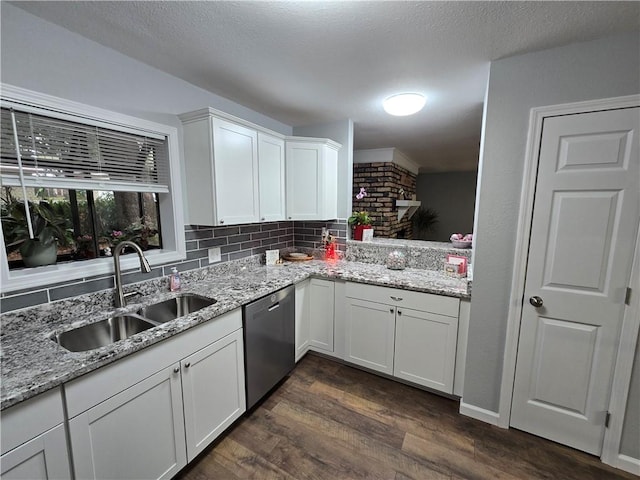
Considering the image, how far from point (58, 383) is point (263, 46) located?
1.83 m

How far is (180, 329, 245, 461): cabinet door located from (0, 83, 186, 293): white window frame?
2.53 feet

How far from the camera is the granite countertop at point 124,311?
1018mm

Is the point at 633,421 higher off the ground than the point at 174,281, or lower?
lower

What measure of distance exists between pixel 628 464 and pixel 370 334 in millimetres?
1614

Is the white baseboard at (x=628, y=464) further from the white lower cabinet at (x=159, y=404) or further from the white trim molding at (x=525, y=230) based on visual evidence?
the white lower cabinet at (x=159, y=404)

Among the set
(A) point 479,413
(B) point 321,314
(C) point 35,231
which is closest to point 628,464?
(A) point 479,413

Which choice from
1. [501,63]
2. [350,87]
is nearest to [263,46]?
[350,87]

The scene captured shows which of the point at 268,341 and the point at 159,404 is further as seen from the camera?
the point at 268,341

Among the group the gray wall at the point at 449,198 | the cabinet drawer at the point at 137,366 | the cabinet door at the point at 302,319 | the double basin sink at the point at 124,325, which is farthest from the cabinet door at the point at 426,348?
the gray wall at the point at 449,198

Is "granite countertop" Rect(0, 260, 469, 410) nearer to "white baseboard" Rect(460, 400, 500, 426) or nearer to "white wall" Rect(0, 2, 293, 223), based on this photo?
"white baseboard" Rect(460, 400, 500, 426)

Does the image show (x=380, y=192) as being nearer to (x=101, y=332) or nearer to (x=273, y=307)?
(x=273, y=307)

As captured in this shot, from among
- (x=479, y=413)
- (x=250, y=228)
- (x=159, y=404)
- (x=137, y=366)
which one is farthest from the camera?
(x=250, y=228)

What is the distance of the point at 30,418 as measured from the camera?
0.95m

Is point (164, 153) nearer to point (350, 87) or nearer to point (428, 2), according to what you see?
point (350, 87)
